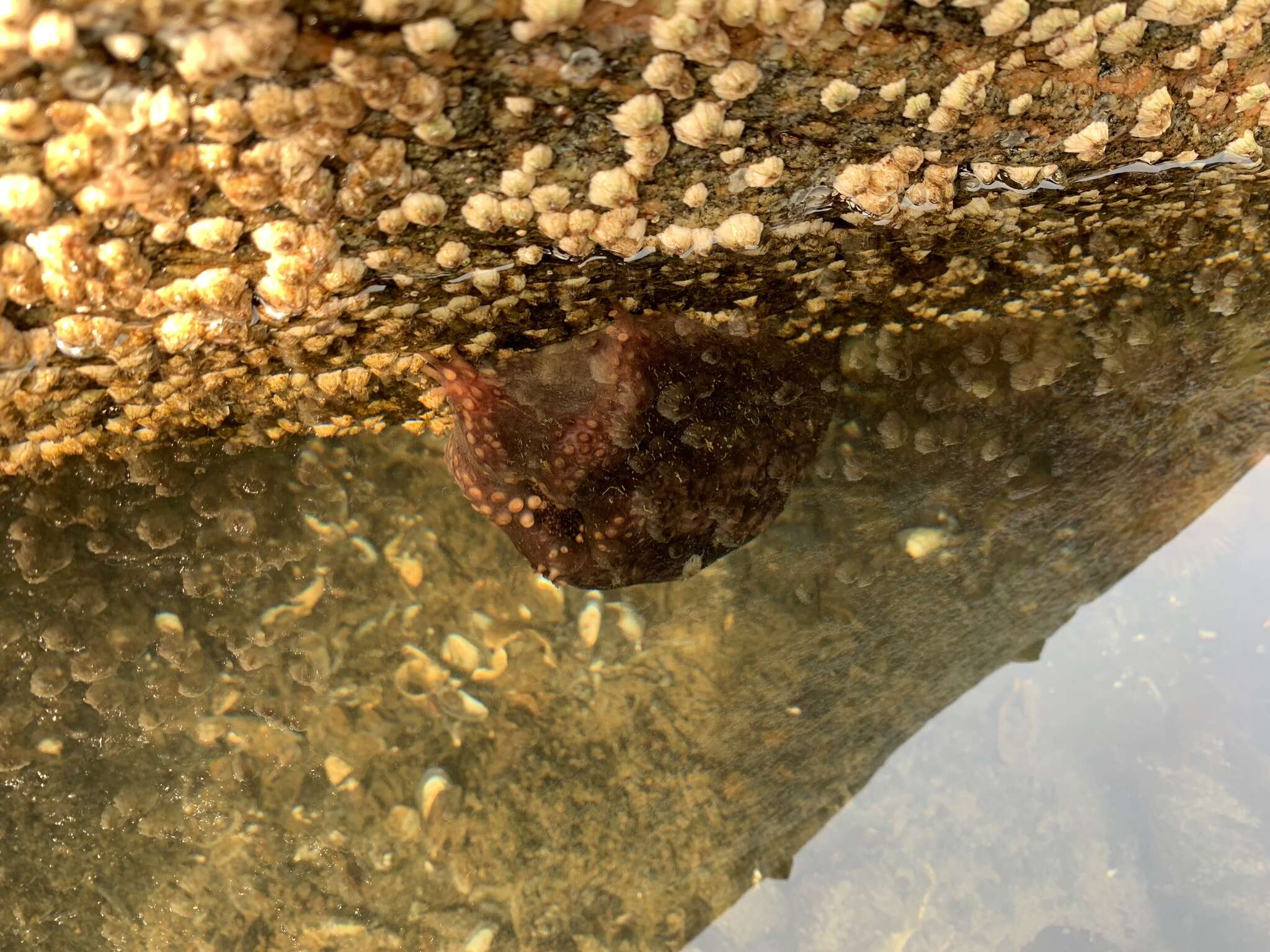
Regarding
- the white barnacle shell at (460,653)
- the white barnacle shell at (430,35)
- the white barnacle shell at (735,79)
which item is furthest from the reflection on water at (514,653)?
the white barnacle shell at (430,35)

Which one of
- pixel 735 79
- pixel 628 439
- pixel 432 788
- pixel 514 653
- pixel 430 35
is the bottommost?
pixel 432 788

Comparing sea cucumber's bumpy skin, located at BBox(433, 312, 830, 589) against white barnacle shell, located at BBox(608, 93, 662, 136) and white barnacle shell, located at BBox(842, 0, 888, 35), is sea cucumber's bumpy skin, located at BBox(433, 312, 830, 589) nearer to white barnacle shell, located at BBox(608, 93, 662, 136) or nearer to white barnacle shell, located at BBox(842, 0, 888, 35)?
white barnacle shell, located at BBox(608, 93, 662, 136)

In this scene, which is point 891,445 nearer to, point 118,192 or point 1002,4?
point 1002,4

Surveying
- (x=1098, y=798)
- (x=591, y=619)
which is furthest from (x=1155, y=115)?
(x=1098, y=798)

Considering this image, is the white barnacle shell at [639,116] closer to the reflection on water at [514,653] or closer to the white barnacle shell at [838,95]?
the white barnacle shell at [838,95]

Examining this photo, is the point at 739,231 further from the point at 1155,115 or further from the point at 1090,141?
the point at 1155,115

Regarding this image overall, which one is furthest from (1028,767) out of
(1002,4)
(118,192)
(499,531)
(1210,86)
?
(118,192)

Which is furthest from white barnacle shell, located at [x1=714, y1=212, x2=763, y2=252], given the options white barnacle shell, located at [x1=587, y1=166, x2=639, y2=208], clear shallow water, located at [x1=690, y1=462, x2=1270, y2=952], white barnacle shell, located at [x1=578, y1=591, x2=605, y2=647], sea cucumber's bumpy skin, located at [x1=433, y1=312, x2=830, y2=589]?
clear shallow water, located at [x1=690, y1=462, x2=1270, y2=952]
